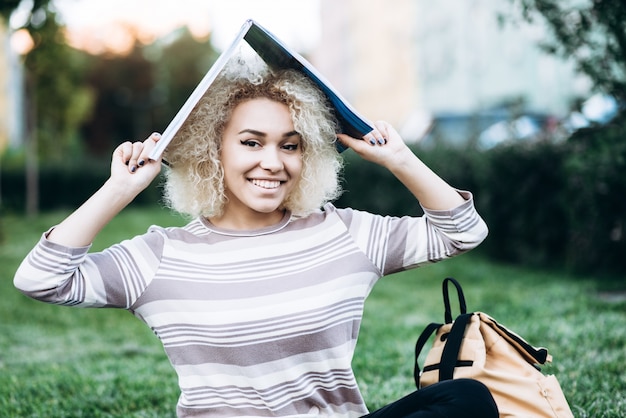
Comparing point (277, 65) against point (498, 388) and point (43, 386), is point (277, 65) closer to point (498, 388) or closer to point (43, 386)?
point (498, 388)

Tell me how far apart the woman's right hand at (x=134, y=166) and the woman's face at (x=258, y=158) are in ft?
0.90

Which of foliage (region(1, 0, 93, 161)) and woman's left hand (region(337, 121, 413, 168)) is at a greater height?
foliage (region(1, 0, 93, 161))

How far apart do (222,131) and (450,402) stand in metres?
1.17

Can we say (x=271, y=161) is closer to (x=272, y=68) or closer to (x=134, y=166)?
(x=272, y=68)

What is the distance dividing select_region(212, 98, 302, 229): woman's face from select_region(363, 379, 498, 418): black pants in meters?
0.78

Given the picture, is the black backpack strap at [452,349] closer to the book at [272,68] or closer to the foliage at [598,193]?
the book at [272,68]

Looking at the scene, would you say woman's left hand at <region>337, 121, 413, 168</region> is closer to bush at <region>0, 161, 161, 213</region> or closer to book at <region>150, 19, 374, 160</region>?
book at <region>150, 19, 374, 160</region>

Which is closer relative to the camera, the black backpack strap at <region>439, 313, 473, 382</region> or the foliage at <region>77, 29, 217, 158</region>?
the black backpack strap at <region>439, 313, 473, 382</region>

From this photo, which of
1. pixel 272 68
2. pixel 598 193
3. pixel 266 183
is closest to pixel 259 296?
pixel 266 183

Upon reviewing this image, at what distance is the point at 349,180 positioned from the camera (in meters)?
12.9

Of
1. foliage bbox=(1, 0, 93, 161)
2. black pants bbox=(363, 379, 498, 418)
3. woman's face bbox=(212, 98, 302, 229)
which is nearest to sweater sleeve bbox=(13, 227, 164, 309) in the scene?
woman's face bbox=(212, 98, 302, 229)

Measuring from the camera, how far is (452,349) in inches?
99.1

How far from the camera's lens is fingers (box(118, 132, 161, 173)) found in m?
2.38

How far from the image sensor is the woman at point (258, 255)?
2338 millimetres
